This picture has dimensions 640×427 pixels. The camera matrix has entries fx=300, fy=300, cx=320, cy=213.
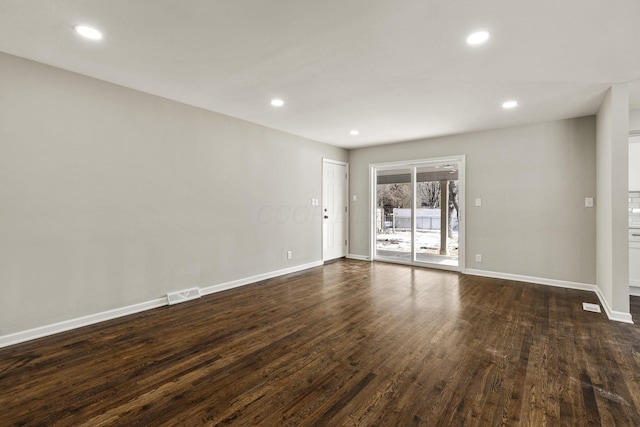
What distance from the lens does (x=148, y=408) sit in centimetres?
182

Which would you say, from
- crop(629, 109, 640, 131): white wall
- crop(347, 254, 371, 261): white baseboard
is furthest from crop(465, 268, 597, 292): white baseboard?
crop(629, 109, 640, 131): white wall

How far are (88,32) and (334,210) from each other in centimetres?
497

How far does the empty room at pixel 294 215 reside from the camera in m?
2.00

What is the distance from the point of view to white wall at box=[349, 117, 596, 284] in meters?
4.37

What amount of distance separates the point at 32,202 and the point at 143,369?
192 centimetres

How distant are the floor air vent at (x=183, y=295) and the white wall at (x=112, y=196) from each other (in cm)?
8

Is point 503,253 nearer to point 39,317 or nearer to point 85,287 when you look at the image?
point 85,287

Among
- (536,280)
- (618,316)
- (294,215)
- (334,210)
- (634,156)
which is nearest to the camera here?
(618,316)

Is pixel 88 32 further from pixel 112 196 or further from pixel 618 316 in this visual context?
pixel 618 316

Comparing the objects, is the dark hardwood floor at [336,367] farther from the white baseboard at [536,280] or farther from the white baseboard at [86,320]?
the white baseboard at [536,280]

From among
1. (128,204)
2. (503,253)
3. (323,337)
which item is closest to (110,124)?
(128,204)

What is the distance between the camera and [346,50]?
101 inches

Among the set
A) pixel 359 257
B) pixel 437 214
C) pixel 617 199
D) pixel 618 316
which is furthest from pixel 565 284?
pixel 359 257

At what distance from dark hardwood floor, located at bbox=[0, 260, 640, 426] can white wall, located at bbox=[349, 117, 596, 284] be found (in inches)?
36.6
